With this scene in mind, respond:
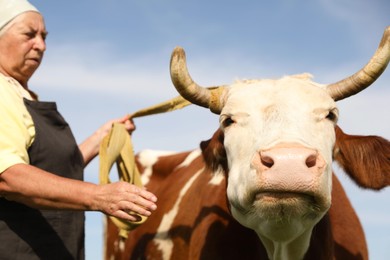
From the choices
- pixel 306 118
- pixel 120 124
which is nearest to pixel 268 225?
pixel 306 118

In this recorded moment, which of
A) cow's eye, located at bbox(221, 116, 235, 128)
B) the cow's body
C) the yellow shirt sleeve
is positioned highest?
cow's eye, located at bbox(221, 116, 235, 128)

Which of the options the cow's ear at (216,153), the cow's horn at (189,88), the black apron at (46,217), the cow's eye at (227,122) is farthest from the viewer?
the cow's ear at (216,153)

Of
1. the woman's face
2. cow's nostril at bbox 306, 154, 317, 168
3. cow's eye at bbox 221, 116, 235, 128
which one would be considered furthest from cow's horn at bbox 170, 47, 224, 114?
cow's nostril at bbox 306, 154, 317, 168

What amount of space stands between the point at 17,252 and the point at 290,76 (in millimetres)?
2172

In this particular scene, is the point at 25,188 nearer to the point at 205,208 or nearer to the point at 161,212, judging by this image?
the point at 205,208

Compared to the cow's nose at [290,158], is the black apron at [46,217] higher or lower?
lower

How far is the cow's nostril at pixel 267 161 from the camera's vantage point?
317 cm

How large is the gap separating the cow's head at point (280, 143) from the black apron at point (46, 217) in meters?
0.89

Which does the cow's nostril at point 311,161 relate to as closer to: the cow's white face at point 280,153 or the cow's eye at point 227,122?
the cow's white face at point 280,153

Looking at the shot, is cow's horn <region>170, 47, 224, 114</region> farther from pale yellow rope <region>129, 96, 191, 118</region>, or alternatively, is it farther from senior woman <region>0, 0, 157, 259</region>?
pale yellow rope <region>129, 96, 191, 118</region>

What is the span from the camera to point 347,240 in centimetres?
500

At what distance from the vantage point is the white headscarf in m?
3.89

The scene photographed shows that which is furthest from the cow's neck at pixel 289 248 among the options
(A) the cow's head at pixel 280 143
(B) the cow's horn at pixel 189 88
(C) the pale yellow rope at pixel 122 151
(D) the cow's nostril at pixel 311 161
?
(C) the pale yellow rope at pixel 122 151

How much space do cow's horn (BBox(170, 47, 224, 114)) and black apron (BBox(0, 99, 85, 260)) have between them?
843 mm
